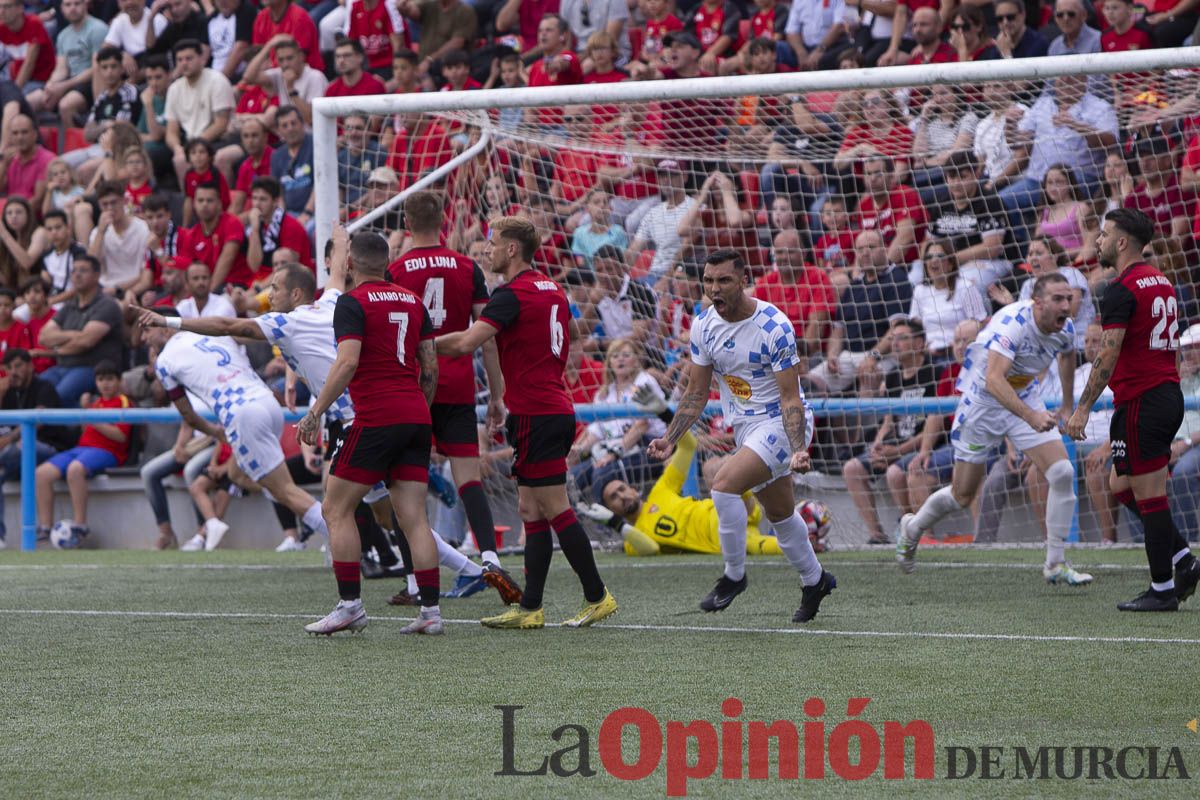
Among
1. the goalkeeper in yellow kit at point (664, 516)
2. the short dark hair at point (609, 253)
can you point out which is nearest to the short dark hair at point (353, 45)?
the short dark hair at point (609, 253)

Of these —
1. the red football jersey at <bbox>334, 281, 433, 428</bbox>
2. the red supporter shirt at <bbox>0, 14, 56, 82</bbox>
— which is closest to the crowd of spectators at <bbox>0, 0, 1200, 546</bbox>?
the red football jersey at <bbox>334, 281, 433, 428</bbox>

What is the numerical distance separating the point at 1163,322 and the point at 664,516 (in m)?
4.95

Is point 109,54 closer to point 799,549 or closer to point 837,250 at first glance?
point 837,250

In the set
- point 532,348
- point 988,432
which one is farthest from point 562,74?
point 532,348

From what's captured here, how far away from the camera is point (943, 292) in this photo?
39.0 feet

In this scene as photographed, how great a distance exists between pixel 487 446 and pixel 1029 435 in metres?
4.53

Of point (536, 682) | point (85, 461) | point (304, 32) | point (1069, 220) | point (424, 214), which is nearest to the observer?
point (536, 682)

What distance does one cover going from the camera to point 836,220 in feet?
41.2

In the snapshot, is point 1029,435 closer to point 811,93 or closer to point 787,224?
point 811,93

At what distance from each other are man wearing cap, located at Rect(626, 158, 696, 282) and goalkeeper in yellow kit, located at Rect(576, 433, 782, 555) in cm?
165

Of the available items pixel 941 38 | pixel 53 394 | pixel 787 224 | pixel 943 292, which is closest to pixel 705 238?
pixel 787 224

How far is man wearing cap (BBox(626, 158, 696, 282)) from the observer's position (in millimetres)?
12672

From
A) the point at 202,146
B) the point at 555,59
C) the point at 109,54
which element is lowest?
the point at 202,146

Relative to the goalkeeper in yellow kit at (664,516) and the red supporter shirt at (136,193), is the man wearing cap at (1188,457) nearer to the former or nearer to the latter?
the goalkeeper in yellow kit at (664,516)
